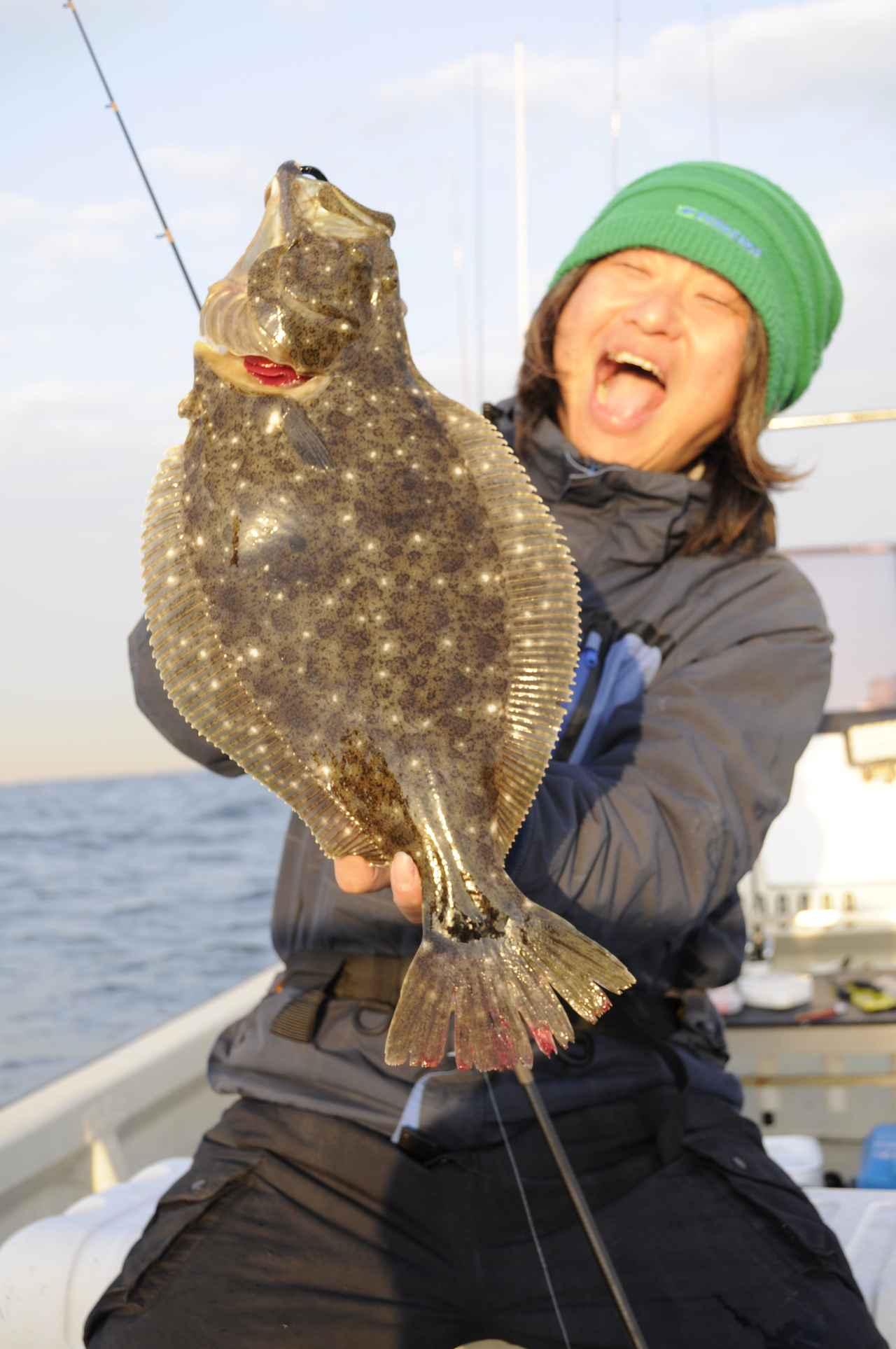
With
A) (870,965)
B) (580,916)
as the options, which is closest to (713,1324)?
(580,916)

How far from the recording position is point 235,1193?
2.17 m

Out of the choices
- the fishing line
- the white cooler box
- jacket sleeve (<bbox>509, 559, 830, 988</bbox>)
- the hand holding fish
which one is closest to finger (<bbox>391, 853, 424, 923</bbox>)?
the hand holding fish

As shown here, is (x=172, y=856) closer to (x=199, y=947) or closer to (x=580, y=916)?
(x=199, y=947)

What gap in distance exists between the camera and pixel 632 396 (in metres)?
2.86

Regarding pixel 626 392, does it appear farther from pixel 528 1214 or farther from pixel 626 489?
pixel 528 1214

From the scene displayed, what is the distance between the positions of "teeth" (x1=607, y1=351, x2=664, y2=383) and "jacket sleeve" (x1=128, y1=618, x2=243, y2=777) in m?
1.20

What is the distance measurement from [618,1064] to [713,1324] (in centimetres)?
44

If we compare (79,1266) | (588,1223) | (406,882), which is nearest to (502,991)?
(406,882)

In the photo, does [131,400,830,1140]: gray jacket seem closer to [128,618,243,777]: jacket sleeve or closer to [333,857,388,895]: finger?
[128,618,243,777]: jacket sleeve

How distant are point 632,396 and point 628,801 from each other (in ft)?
3.67

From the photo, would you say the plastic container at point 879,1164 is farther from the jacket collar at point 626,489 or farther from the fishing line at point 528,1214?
the jacket collar at point 626,489

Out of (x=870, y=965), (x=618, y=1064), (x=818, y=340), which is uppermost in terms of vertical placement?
(x=818, y=340)

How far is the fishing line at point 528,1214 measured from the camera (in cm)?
204

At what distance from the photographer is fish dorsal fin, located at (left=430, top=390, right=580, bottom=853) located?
172cm
